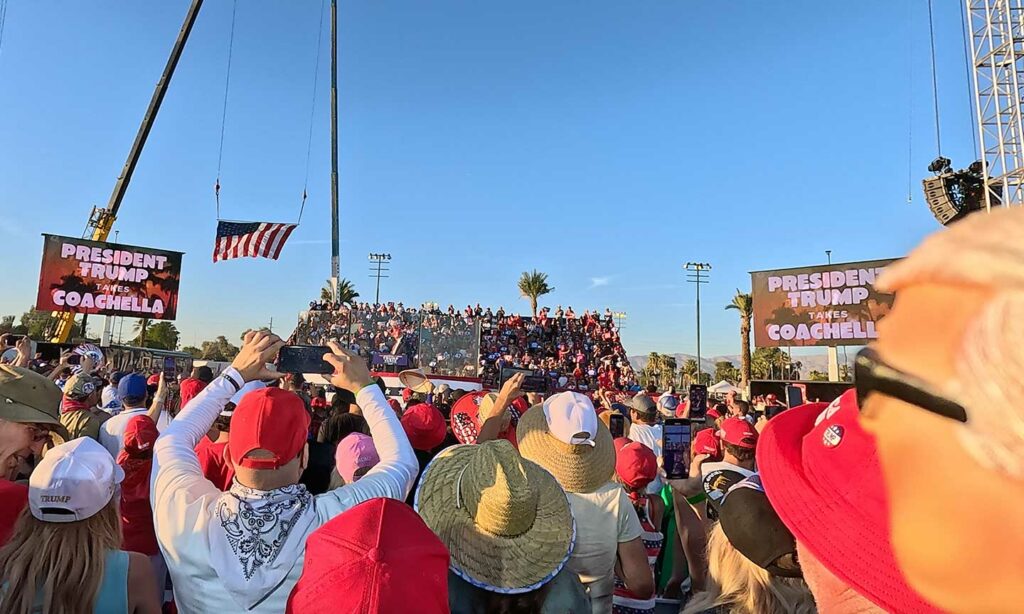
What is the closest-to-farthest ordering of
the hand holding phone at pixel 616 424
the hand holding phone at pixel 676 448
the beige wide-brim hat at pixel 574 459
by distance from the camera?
the beige wide-brim hat at pixel 574 459 < the hand holding phone at pixel 676 448 < the hand holding phone at pixel 616 424

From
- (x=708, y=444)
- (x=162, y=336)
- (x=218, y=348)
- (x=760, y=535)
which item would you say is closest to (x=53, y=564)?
(x=760, y=535)

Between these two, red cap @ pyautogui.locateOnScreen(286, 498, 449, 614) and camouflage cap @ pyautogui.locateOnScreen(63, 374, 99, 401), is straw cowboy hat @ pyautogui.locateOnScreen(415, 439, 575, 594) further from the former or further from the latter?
camouflage cap @ pyautogui.locateOnScreen(63, 374, 99, 401)

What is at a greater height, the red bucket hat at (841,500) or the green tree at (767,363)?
the green tree at (767,363)

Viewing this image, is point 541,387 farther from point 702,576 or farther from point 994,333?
point 994,333

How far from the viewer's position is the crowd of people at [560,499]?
65 cm

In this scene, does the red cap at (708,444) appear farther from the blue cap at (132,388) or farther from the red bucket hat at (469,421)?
the blue cap at (132,388)

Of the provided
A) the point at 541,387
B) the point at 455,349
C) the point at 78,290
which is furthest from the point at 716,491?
the point at 78,290

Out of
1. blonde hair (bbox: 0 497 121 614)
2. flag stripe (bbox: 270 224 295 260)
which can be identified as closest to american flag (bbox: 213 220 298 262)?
flag stripe (bbox: 270 224 295 260)

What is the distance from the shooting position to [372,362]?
72.6 ft

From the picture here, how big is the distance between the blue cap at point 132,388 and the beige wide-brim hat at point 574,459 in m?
4.00

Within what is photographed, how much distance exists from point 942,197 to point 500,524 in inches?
1248

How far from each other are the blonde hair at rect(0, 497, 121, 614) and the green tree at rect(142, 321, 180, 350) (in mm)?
74922

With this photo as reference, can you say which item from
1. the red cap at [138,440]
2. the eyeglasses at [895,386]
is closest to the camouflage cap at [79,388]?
the red cap at [138,440]

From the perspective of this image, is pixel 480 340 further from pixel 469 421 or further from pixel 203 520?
pixel 203 520
